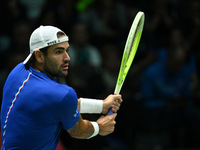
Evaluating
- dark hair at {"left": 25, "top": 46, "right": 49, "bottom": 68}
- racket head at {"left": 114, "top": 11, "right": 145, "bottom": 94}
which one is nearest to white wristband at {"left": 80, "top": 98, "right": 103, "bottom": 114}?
racket head at {"left": 114, "top": 11, "right": 145, "bottom": 94}

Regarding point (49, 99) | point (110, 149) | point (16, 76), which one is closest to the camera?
point (49, 99)

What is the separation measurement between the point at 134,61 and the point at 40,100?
4.83 meters

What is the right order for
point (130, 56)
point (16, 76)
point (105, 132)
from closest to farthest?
point (16, 76)
point (105, 132)
point (130, 56)

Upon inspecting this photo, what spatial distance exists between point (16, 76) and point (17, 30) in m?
4.18

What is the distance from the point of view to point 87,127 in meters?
4.67

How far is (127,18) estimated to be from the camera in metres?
9.20

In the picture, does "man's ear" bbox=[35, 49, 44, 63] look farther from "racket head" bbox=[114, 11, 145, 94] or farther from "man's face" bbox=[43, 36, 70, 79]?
"racket head" bbox=[114, 11, 145, 94]

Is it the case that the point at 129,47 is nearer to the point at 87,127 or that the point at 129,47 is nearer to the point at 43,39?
the point at 87,127

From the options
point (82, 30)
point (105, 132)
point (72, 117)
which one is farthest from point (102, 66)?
point (72, 117)

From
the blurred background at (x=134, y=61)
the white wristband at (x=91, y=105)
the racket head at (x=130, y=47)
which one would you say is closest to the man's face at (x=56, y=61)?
the white wristband at (x=91, y=105)

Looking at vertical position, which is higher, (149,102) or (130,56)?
(130,56)

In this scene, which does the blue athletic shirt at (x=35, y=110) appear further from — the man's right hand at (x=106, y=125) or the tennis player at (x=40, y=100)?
the man's right hand at (x=106, y=125)

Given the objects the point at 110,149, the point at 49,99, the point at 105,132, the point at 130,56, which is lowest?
the point at 110,149

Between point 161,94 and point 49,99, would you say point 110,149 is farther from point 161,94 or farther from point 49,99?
point 49,99
